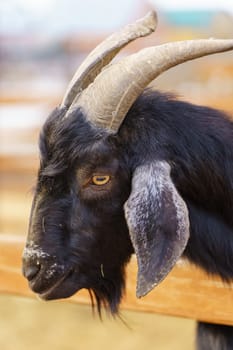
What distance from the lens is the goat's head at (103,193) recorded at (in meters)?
2.21

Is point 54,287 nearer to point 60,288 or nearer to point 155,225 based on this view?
point 60,288

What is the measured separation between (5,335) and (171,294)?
120 inches

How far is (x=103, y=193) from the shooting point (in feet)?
7.61

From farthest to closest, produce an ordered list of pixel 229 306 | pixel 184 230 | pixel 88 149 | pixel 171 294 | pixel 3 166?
pixel 3 166, pixel 171 294, pixel 229 306, pixel 88 149, pixel 184 230

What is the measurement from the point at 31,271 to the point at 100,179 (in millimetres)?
376

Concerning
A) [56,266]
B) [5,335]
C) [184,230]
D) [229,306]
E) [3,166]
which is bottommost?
[3,166]

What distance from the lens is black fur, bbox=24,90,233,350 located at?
2.32m

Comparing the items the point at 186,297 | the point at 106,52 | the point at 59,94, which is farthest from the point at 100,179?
the point at 59,94

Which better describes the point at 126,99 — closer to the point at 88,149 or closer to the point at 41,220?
the point at 88,149

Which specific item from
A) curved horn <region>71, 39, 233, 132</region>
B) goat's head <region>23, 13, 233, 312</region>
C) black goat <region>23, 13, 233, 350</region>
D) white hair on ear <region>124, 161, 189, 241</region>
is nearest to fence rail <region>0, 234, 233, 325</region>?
black goat <region>23, 13, 233, 350</region>

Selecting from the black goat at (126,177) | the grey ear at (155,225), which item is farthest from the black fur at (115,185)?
the grey ear at (155,225)

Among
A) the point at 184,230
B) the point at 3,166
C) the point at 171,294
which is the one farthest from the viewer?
the point at 3,166

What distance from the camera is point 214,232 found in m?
2.39

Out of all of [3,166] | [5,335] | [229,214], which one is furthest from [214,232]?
[3,166]
